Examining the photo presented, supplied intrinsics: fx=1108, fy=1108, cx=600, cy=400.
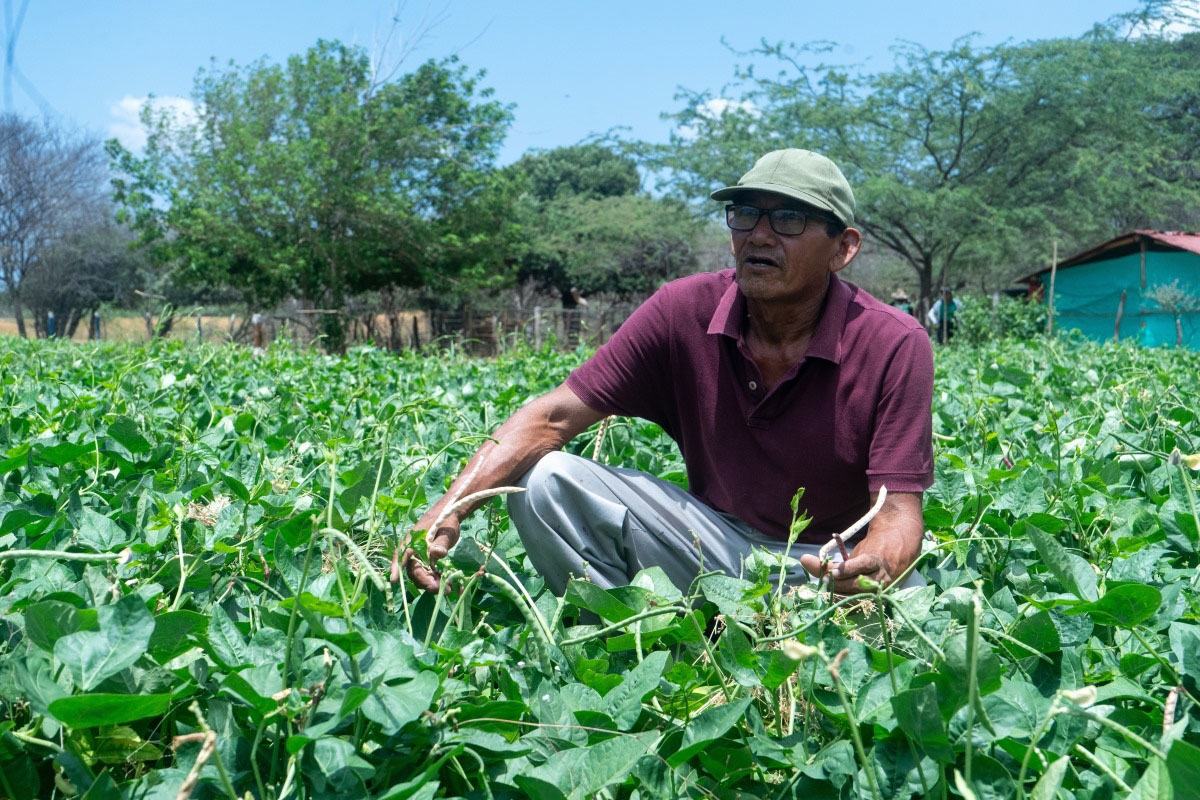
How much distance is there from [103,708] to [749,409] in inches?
68.1

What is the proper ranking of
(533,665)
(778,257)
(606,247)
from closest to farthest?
(533,665) < (778,257) < (606,247)

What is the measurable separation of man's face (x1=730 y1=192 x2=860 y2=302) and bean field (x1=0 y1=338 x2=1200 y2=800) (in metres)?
0.66

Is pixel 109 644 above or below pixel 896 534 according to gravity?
above

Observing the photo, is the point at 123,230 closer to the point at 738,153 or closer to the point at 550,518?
the point at 738,153

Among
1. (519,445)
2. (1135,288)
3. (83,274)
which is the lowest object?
(1135,288)

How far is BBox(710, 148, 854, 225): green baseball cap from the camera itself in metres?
2.51

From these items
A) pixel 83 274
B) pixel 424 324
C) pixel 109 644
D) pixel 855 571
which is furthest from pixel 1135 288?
pixel 83 274

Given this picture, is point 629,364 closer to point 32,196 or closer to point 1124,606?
point 1124,606

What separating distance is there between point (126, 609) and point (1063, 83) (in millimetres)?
25093

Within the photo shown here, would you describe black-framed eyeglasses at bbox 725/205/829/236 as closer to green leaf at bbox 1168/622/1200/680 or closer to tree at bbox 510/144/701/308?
green leaf at bbox 1168/622/1200/680

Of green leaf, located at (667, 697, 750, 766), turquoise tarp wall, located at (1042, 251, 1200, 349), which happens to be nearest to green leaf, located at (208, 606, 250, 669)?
green leaf, located at (667, 697, 750, 766)

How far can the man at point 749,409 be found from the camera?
2.43 m

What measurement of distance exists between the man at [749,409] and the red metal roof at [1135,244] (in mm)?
21571

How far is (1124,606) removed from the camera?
4.99ft
